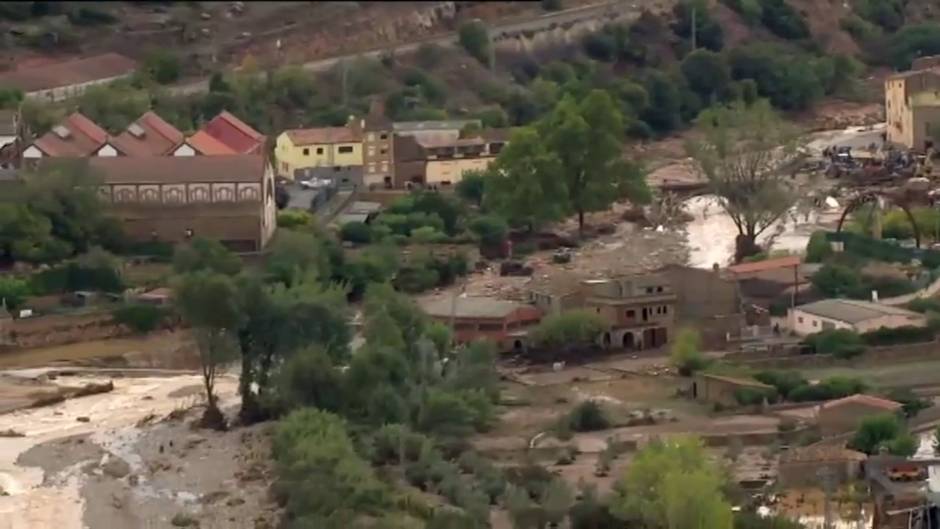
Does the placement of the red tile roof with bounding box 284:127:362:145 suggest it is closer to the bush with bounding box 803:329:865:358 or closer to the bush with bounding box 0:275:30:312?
the bush with bounding box 0:275:30:312

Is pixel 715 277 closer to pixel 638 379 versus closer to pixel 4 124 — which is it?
pixel 638 379

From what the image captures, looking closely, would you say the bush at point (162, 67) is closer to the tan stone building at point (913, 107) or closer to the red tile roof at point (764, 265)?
the tan stone building at point (913, 107)

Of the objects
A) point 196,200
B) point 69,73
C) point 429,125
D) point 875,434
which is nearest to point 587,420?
point 875,434

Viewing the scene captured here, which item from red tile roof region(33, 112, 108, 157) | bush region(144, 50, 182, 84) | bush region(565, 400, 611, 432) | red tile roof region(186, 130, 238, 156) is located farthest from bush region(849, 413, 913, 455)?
bush region(144, 50, 182, 84)

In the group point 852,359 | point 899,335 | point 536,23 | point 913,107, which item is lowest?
point 852,359

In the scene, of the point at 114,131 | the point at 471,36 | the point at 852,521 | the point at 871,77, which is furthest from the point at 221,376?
the point at 871,77

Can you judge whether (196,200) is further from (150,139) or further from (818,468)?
(818,468)
